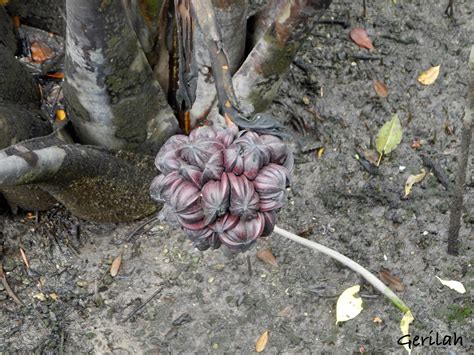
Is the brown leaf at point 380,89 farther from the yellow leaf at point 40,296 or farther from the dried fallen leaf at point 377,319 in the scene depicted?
the yellow leaf at point 40,296

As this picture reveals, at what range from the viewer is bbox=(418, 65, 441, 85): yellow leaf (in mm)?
1989

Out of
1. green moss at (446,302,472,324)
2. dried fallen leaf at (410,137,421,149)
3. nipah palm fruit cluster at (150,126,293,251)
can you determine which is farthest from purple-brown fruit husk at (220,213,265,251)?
dried fallen leaf at (410,137,421,149)

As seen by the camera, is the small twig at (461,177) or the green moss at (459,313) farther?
the green moss at (459,313)

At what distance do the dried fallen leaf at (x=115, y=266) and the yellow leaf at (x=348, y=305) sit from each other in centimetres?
59

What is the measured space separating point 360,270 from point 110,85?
2.54 feet

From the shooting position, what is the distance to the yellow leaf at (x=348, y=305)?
160cm

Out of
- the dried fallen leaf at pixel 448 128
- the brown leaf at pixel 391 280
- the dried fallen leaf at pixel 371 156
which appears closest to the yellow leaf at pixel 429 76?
the dried fallen leaf at pixel 448 128

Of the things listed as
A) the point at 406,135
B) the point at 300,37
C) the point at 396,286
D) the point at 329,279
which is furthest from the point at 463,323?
the point at 300,37

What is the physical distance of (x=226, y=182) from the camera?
860 mm

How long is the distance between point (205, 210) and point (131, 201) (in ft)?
2.72

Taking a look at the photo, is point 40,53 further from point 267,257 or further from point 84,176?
point 267,257

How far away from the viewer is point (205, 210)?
2.89 ft

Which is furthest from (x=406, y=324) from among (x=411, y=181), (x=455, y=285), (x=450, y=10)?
(x=450, y=10)

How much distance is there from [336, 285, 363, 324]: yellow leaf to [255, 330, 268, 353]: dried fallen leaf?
0.19 m
